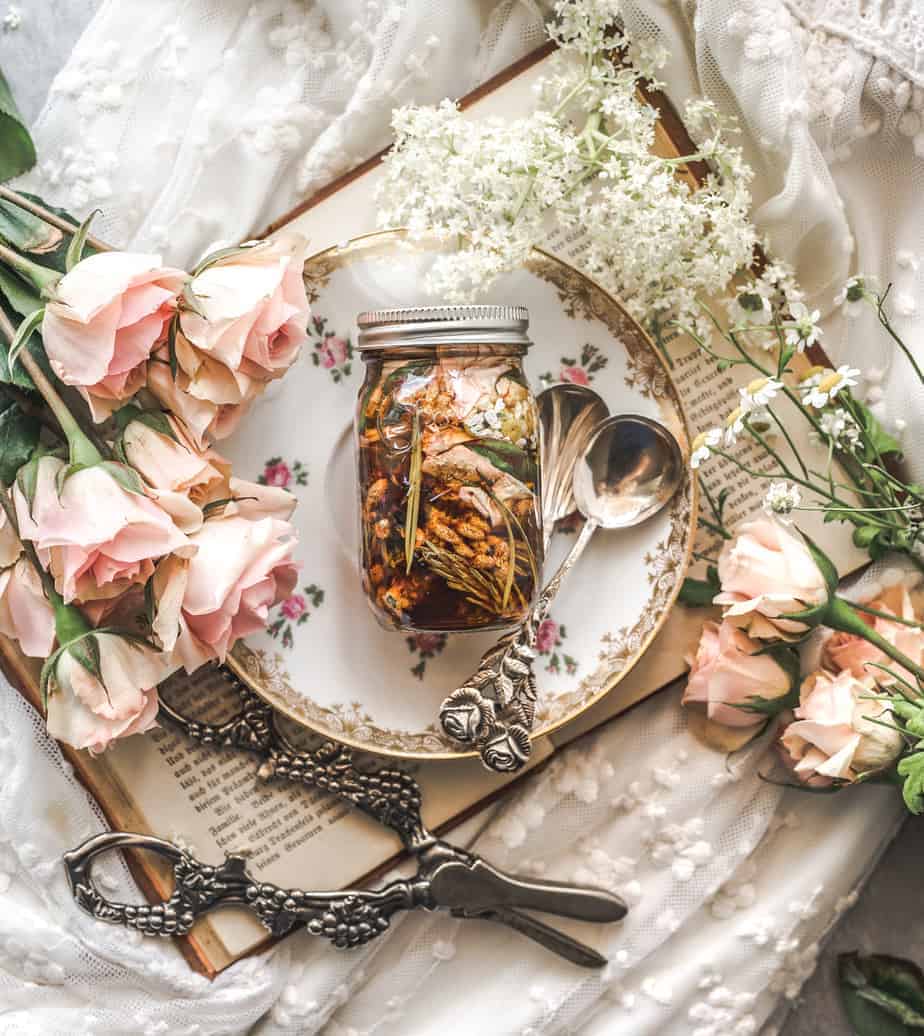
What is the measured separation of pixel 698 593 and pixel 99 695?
1.85ft

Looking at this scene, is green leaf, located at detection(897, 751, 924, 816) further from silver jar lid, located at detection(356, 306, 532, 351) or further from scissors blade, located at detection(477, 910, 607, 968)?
silver jar lid, located at detection(356, 306, 532, 351)

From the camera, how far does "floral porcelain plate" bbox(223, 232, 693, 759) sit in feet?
3.04

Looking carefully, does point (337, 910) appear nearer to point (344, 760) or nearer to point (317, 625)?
point (344, 760)

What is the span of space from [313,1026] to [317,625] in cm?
40

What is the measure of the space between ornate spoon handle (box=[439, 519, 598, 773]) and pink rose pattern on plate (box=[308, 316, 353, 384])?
282 mm

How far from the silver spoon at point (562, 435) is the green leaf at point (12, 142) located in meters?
0.52

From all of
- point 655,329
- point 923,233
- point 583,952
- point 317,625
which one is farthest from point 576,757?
point 923,233

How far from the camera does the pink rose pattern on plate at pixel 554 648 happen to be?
0.95 meters

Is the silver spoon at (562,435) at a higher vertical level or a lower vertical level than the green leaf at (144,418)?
lower

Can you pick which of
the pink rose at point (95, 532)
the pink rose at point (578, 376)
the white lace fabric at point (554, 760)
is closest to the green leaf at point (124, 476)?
the pink rose at point (95, 532)

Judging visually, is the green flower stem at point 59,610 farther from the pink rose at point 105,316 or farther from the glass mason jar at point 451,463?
the glass mason jar at point 451,463

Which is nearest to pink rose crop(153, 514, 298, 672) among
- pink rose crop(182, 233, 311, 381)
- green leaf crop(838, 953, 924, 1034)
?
pink rose crop(182, 233, 311, 381)

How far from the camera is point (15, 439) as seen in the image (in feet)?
2.60

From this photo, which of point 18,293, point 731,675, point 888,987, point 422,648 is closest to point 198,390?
point 18,293
